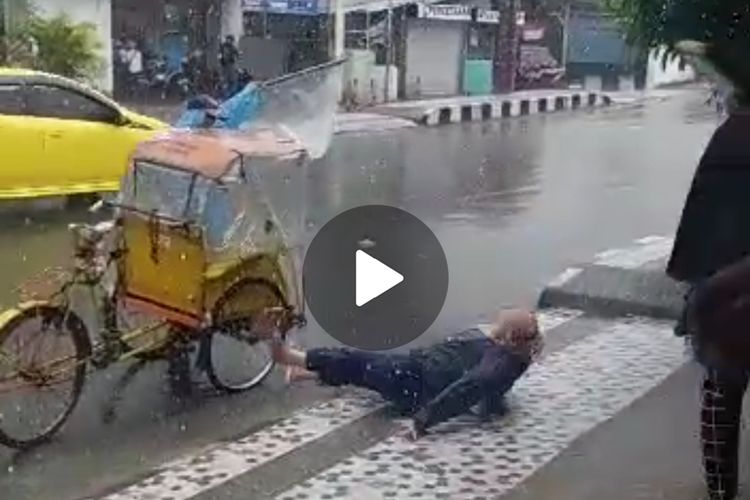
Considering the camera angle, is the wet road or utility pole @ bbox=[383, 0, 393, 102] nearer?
the wet road

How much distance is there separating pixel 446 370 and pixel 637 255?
13.9ft

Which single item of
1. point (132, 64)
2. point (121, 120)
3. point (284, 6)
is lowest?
point (121, 120)

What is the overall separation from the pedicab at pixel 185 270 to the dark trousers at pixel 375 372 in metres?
0.41

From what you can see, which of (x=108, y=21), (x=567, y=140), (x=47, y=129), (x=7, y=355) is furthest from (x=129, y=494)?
(x=108, y=21)

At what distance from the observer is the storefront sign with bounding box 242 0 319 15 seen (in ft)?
90.8

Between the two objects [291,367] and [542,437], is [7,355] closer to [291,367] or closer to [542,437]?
[291,367]

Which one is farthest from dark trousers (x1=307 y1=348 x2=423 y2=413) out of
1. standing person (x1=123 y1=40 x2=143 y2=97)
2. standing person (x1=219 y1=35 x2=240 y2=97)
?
standing person (x1=123 y1=40 x2=143 y2=97)

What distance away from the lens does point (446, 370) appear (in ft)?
17.9

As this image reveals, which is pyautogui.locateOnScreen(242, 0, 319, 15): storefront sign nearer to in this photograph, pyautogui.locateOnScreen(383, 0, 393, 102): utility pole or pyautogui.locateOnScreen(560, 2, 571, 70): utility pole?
pyautogui.locateOnScreen(383, 0, 393, 102): utility pole

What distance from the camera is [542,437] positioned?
207 inches

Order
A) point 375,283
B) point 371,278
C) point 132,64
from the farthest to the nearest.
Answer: point 132,64
point 371,278
point 375,283

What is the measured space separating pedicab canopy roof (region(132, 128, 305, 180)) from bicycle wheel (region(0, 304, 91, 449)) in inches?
36.9

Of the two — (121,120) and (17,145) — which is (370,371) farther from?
(121,120)

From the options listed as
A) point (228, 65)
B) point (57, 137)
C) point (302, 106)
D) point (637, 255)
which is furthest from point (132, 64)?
point (302, 106)
